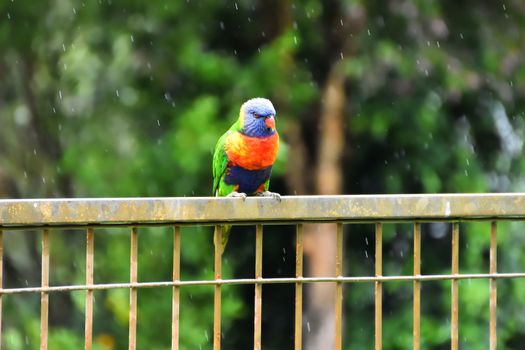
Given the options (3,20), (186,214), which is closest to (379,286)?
(186,214)

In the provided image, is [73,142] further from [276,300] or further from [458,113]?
[458,113]

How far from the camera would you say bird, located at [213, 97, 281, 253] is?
4.44 meters

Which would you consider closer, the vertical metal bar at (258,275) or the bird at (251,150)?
the vertical metal bar at (258,275)

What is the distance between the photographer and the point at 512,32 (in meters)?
7.75

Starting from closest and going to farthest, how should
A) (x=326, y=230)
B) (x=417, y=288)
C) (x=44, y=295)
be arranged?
1. (x=44, y=295)
2. (x=417, y=288)
3. (x=326, y=230)

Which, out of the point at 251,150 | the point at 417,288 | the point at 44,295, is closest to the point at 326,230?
the point at 251,150

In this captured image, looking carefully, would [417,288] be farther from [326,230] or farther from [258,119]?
[326,230]

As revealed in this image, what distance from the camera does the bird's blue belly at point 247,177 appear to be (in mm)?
4535

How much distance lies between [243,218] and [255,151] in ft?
6.82

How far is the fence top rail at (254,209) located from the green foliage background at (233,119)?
437 cm

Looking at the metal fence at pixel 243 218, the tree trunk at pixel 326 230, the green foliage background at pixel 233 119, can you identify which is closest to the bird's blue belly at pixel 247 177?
the metal fence at pixel 243 218

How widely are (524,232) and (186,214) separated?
6.22 metres

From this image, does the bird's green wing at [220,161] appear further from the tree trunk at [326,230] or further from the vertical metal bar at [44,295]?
the tree trunk at [326,230]

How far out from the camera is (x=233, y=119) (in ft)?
22.6
